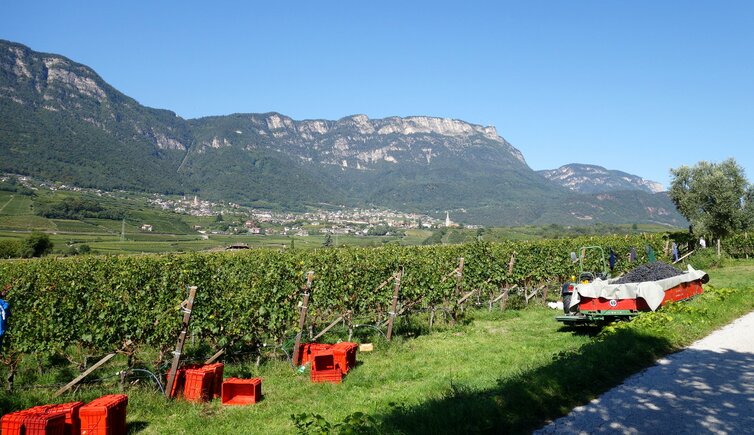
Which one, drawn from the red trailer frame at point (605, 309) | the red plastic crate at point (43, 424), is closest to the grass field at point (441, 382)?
the red trailer frame at point (605, 309)

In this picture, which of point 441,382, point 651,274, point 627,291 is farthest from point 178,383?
point 651,274

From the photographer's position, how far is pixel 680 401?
637 cm

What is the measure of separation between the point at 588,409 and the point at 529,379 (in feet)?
3.28

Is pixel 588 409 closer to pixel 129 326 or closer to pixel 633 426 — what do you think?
pixel 633 426

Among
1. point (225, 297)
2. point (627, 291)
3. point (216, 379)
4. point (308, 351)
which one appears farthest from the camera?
point (627, 291)

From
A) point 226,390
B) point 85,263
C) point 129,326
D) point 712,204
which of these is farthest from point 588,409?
point 712,204

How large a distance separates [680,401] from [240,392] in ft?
21.8

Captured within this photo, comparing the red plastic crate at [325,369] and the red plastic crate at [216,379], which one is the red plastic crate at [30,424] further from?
the red plastic crate at [325,369]

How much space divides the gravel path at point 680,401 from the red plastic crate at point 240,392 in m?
4.85

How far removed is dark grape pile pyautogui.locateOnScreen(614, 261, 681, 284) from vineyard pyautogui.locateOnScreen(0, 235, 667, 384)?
196 inches

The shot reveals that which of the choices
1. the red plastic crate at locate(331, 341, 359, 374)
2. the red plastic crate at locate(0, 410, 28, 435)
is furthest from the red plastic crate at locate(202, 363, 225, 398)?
the red plastic crate at locate(0, 410, 28, 435)

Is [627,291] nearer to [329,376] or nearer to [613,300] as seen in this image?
[613,300]

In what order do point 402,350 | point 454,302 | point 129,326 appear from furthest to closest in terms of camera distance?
point 454,302, point 402,350, point 129,326

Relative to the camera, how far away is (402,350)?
39.7 ft
